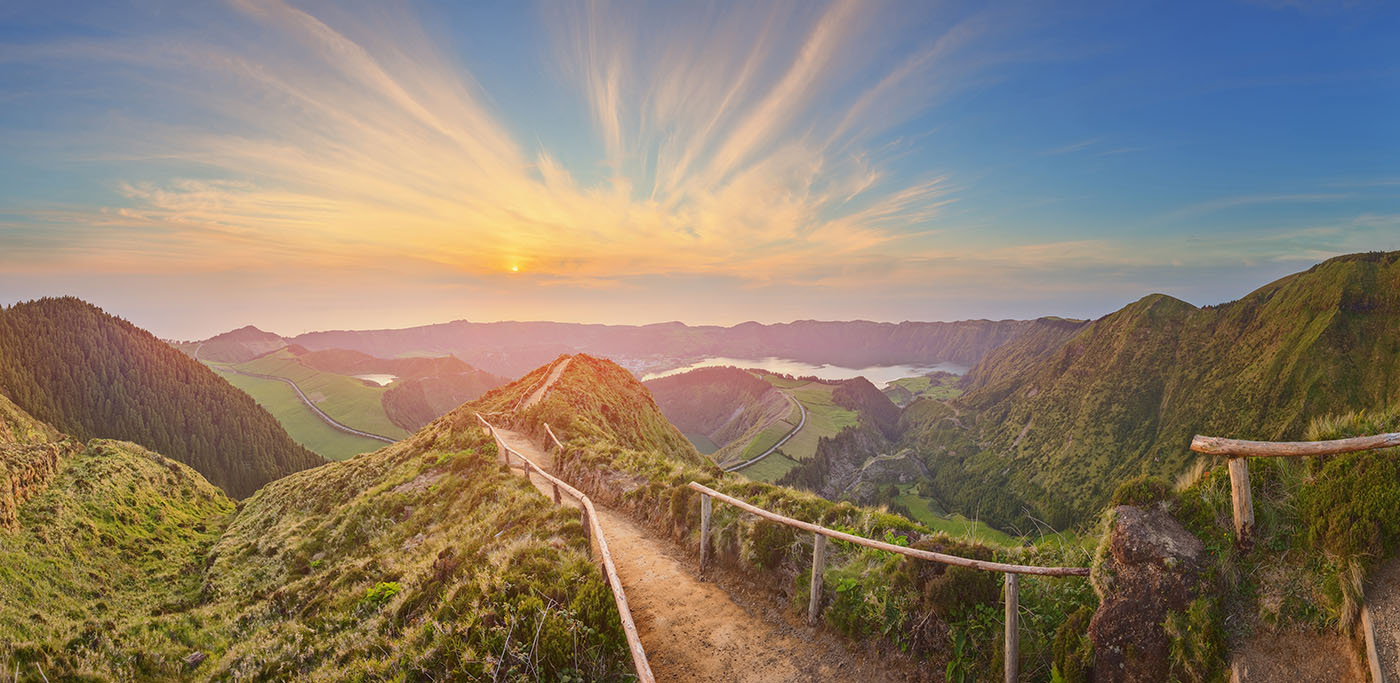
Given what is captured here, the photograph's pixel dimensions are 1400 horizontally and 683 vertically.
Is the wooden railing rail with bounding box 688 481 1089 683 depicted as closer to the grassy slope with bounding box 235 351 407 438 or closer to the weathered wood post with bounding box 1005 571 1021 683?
Answer: the weathered wood post with bounding box 1005 571 1021 683

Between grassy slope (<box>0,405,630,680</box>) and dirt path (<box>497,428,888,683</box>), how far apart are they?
4.04ft

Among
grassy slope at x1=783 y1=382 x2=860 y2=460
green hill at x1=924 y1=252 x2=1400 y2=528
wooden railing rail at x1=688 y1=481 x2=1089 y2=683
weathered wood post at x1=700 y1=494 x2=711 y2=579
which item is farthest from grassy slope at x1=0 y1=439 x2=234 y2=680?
green hill at x1=924 y1=252 x2=1400 y2=528

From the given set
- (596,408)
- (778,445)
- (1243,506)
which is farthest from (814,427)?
(1243,506)

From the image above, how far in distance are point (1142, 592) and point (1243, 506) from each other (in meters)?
1.48

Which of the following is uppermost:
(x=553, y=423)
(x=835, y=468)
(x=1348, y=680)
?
(x=1348, y=680)

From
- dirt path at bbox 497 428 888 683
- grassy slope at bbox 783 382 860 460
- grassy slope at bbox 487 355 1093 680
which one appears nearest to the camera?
grassy slope at bbox 487 355 1093 680

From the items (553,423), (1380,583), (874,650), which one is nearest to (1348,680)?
(1380,583)

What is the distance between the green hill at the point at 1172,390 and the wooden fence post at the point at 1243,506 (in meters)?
130

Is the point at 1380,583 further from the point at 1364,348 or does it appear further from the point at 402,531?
the point at 1364,348

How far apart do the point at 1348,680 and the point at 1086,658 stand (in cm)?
204

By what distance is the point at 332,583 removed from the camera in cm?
1553

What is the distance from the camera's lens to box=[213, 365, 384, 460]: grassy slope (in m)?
136

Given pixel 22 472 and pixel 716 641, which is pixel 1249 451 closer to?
pixel 716 641

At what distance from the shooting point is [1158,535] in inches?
236
